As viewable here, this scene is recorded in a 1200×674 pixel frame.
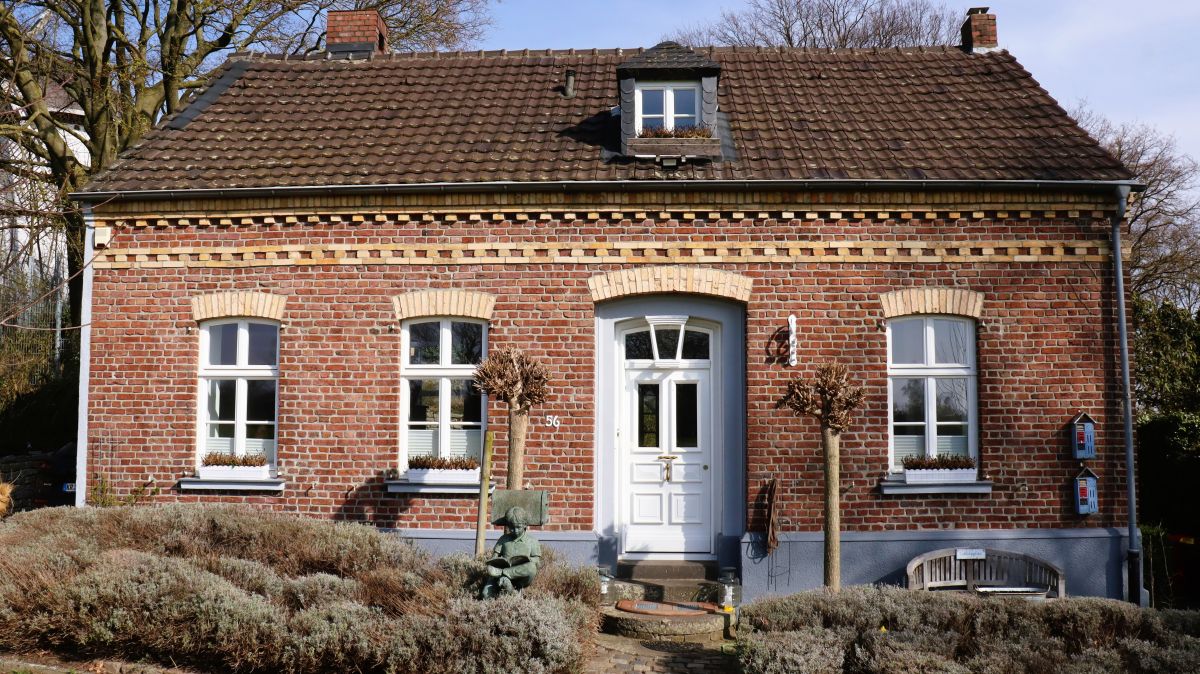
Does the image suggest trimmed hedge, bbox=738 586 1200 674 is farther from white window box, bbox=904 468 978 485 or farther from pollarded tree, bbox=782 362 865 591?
white window box, bbox=904 468 978 485

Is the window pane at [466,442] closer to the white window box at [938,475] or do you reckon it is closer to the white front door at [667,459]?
the white front door at [667,459]

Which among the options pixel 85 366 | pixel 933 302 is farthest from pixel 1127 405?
pixel 85 366

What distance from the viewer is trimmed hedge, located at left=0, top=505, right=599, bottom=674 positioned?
19.3 ft

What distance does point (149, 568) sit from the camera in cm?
679

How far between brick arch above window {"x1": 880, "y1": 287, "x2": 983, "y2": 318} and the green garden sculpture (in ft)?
Result: 16.3

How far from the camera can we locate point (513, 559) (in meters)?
6.64

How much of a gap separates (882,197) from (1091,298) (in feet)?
8.25

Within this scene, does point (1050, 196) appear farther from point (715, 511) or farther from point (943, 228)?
point (715, 511)

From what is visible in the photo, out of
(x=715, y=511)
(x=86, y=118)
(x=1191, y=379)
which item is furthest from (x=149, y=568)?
(x=1191, y=379)

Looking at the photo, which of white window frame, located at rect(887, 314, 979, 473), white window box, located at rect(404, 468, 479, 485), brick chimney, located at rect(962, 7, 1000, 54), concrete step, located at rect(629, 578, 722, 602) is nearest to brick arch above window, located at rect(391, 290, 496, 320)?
white window box, located at rect(404, 468, 479, 485)

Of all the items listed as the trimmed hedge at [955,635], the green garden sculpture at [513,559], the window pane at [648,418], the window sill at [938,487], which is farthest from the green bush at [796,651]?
the window pane at [648,418]

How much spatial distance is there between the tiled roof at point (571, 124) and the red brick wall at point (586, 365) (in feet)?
2.04

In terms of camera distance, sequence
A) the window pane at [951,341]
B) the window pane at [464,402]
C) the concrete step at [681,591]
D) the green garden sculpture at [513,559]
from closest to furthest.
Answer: the green garden sculpture at [513,559]
the concrete step at [681,591]
the window pane at [951,341]
the window pane at [464,402]

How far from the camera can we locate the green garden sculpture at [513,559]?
6555 millimetres
